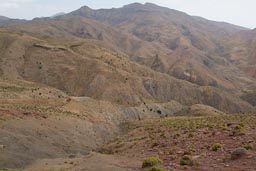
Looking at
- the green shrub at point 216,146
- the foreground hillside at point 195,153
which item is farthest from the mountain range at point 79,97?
the green shrub at point 216,146

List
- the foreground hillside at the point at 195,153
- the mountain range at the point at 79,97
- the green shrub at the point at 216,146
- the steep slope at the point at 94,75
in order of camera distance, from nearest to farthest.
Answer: the foreground hillside at the point at 195,153 < the green shrub at the point at 216,146 < the mountain range at the point at 79,97 < the steep slope at the point at 94,75

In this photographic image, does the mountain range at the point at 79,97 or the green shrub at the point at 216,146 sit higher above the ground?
the green shrub at the point at 216,146

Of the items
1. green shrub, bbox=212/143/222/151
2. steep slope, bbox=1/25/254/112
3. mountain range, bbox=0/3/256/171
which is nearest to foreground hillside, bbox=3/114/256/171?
green shrub, bbox=212/143/222/151

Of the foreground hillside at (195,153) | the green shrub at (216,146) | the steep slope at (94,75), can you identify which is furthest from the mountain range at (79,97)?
the green shrub at (216,146)

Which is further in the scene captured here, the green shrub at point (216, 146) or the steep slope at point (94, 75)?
the steep slope at point (94, 75)

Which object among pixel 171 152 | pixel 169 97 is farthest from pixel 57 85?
pixel 171 152

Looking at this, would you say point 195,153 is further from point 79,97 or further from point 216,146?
point 79,97

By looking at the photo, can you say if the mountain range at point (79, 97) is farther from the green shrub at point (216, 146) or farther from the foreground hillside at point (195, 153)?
the green shrub at point (216, 146)

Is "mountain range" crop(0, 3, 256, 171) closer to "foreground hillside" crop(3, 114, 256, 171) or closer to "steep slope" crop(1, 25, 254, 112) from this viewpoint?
"steep slope" crop(1, 25, 254, 112)

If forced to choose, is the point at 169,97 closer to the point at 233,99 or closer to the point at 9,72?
the point at 233,99

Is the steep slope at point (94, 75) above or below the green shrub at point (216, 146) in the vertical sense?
below

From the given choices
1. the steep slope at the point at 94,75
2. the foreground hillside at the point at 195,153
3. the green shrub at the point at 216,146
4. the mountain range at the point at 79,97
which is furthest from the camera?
the steep slope at the point at 94,75

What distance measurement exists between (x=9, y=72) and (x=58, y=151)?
6452 cm

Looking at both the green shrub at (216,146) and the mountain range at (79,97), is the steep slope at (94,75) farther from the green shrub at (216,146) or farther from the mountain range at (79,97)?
the green shrub at (216,146)
